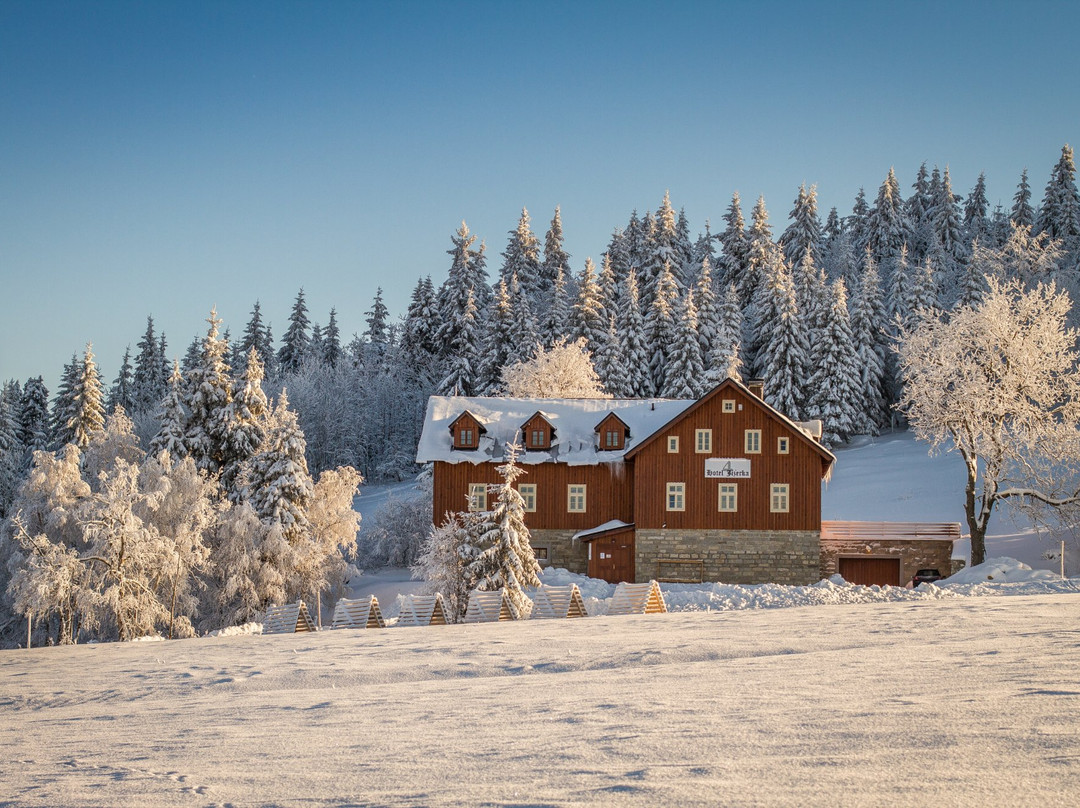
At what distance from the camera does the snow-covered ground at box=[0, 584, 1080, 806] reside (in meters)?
7.69

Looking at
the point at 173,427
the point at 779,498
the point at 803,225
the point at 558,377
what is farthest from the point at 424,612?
the point at 803,225

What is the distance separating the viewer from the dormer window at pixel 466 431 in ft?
129

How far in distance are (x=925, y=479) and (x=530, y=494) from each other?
1069 inches

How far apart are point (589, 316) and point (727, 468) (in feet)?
94.1

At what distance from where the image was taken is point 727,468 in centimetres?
3644

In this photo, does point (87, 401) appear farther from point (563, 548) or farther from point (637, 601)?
point (637, 601)

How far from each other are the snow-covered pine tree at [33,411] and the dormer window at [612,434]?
48538 millimetres

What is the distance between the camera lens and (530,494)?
38906mm

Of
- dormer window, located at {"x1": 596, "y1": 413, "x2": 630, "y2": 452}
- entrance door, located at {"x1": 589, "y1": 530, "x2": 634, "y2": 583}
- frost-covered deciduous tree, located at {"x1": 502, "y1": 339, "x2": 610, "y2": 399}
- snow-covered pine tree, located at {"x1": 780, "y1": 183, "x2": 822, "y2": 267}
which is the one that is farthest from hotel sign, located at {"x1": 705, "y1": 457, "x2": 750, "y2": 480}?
snow-covered pine tree, located at {"x1": 780, "y1": 183, "x2": 822, "y2": 267}

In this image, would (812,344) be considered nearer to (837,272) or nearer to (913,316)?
(913,316)

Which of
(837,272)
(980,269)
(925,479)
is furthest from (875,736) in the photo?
(837,272)

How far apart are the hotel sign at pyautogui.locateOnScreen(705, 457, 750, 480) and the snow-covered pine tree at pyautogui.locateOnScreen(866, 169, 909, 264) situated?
62121 millimetres

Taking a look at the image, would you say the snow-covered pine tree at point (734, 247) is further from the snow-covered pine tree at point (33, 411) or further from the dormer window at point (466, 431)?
the snow-covered pine tree at point (33, 411)

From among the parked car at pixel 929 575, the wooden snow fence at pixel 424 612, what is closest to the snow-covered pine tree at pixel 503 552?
the wooden snow fence at pixel 424 612
